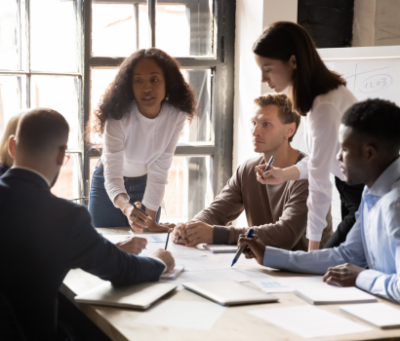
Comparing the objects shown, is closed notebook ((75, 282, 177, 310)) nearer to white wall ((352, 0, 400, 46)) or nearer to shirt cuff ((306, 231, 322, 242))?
shirt cuff ((306, 231, 322, 242))

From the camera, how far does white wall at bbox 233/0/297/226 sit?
2.73 meters

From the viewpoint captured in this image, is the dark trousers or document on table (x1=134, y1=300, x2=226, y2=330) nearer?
document on table (x1=134, y1=300, x2=226, y2=330)

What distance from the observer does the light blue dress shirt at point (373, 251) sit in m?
1.25

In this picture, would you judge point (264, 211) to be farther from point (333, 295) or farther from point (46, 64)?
point (46, 64)

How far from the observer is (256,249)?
5.03 ft

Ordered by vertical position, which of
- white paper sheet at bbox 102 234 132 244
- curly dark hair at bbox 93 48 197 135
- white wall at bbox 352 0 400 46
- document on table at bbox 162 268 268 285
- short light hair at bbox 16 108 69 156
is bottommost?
white paper sheet at bbox 102 234 132 244

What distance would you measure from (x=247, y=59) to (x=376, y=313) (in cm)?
208

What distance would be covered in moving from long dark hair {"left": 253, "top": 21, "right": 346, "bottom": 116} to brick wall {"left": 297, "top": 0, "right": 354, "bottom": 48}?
124cm

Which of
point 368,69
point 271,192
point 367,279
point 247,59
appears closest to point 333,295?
point 367,279

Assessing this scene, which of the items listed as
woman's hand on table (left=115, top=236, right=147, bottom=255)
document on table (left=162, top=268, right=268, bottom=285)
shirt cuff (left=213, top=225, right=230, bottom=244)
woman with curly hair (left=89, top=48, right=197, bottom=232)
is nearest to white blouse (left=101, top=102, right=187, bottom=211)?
woman with curly hair (left=89, top=48, right=197, bottom=232)

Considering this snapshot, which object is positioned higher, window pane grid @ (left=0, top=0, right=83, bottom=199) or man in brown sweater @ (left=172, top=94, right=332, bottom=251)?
window pane grid @ (left=0, top=0, right=83, bottom=199)

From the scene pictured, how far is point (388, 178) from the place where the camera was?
1345 millimetres

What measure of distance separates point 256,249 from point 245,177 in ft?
2.58

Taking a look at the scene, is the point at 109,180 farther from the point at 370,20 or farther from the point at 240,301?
the point at 370,20
